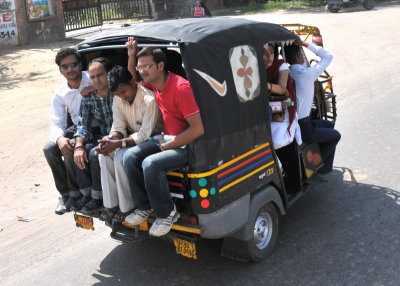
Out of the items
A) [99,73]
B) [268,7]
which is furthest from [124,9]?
[99,73]

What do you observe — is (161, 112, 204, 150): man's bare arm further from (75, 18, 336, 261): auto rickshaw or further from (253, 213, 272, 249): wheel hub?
(253, 213, 272, 249): wheel hub

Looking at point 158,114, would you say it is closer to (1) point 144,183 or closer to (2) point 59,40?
(1) point 144,183

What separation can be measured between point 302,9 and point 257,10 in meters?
2.46

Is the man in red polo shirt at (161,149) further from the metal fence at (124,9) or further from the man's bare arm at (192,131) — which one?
the metal fence at (124,9)

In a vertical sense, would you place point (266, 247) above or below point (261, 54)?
below

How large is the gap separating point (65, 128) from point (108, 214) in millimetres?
1129

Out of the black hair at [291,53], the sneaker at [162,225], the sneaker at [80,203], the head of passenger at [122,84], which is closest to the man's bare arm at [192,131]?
the sneaker at [162,225]

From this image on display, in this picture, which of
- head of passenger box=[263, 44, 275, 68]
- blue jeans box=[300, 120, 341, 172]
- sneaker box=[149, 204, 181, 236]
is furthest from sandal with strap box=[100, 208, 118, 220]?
blue jeans box=[300, 120, 341, 172]

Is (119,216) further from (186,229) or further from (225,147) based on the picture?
(225,147)

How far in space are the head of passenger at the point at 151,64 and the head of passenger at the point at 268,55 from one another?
3.42ft

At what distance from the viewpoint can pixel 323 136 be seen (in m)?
5.31

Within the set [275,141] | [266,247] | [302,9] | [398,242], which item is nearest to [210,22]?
[275,141]

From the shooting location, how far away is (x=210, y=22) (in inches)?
169

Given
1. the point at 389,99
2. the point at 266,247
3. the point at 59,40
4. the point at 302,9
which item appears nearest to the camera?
the point at 266,247
